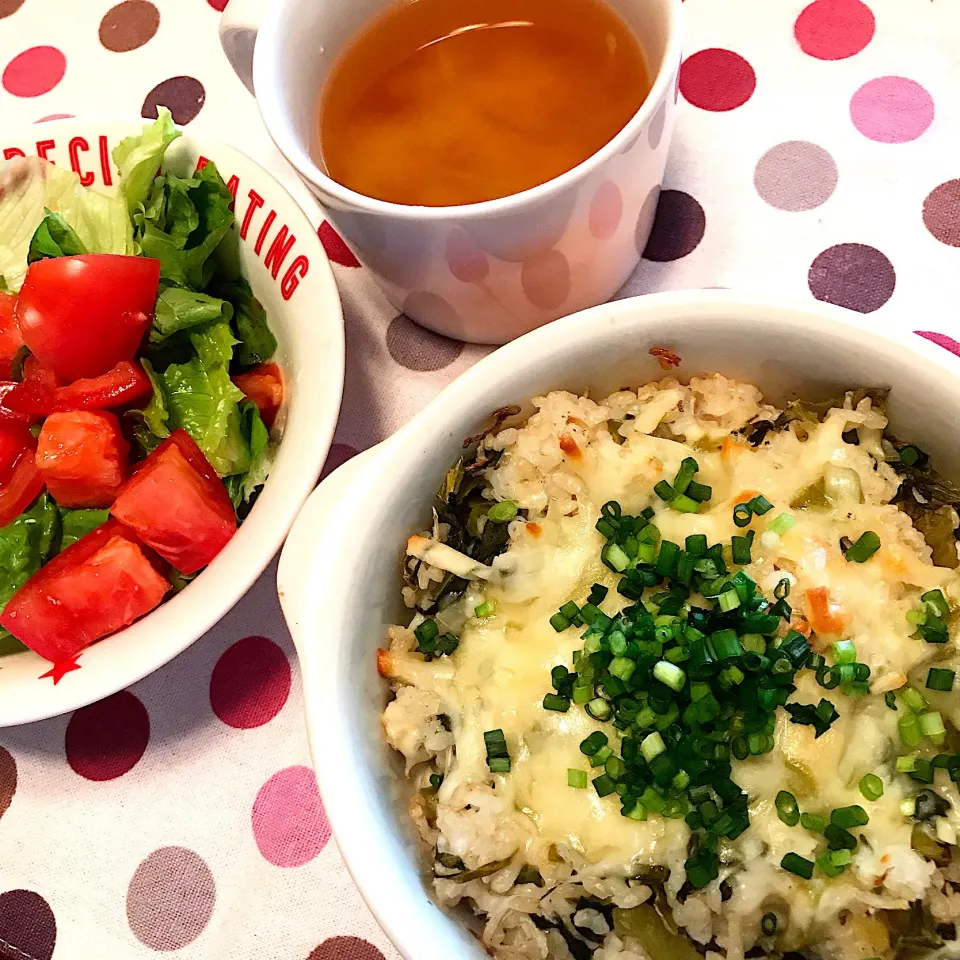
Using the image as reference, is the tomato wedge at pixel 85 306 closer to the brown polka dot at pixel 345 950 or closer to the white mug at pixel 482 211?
the white mug at pixel 482 211

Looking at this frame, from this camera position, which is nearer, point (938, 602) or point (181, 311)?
A: point (938, 602)

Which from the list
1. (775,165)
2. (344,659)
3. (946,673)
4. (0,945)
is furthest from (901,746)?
(0,945)

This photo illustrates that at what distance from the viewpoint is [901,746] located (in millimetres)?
855

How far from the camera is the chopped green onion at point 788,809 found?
0.83 m

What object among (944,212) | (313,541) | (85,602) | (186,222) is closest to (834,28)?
(944,212)

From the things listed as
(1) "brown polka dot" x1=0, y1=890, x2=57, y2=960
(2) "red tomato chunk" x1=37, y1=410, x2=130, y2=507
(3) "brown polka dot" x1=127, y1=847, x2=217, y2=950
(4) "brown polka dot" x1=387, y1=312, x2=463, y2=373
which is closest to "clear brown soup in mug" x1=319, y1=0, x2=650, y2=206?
(4) "brown polka dot" x1=387, y1=312, x2=463, y2=373

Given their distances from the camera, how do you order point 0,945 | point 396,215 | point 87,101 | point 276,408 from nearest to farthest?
point 396,215
point 0,945
point 276,408
point 87,101

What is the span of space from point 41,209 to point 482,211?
31.8 inches

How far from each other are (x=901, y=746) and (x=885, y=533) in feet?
0.66

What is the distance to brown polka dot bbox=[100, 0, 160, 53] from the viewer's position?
1657 millimetres

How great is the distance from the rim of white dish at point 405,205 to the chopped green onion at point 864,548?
18.1 inches

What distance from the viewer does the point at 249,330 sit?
1.33 m

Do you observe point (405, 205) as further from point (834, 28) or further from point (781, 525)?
point (834, 28)

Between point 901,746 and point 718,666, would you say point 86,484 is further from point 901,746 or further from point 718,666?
point 901,746
